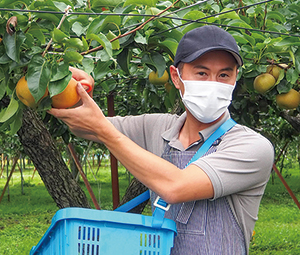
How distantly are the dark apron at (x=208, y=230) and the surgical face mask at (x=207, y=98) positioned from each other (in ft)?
1.07

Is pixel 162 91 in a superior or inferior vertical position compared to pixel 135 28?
inferior

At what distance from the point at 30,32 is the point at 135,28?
0.39 metres

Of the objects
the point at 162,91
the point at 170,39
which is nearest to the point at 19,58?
the point at 170,39

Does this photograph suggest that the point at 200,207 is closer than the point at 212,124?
Yes

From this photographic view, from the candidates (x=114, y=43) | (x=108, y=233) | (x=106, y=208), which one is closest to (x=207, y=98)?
(x=114, y=43)

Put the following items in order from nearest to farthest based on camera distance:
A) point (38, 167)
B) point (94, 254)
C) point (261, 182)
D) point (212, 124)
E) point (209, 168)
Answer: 1. point (94, 254)
2. point (209, 168)
3. point (261, 182)
4. point (212, 124)
5. point (38, 167)

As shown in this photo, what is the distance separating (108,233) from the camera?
1.13 m

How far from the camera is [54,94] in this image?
1219mm

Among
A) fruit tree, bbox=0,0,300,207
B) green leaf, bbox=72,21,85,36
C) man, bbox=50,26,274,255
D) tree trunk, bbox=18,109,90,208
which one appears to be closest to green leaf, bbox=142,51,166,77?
fruit tree, bbox=0,0,300,207

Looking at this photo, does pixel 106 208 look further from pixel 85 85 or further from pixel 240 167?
pixel 240 167

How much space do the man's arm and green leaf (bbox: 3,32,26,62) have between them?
226 mm

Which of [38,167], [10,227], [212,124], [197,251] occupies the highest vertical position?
[212,124]

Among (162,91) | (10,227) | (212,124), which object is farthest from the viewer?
(10,227)

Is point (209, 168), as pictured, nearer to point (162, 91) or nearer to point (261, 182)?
point (261, 182)
